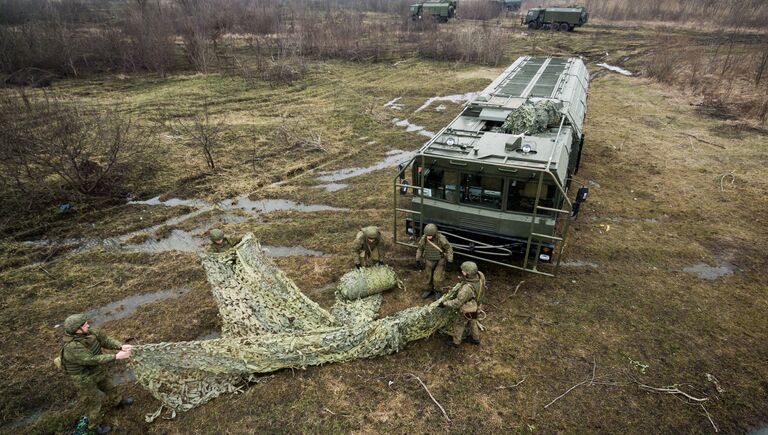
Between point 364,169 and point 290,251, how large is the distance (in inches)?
205

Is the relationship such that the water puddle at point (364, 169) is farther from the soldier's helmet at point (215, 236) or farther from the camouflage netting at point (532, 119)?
the soldier's helmet at point (215, 236)

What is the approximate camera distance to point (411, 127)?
18000mm

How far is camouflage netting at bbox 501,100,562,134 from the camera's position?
8438 millimetres

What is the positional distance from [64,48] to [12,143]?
64.2 ft

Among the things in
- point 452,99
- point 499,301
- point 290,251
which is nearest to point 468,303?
point 499,301

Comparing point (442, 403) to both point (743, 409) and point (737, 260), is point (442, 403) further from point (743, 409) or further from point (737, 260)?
point (737, 260)

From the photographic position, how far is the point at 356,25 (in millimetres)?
36906

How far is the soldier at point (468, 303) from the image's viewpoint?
627 centimetres

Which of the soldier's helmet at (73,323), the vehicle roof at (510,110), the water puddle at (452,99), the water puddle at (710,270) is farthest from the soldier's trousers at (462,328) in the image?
the water puddle at (452,99)

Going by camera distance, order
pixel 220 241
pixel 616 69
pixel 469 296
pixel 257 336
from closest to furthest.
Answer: pixel 257 336 < pixel 469 296 < pixel 220 241 < pixel 616 69

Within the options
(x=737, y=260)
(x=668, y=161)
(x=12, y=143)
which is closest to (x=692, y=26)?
(x=668, y=161)

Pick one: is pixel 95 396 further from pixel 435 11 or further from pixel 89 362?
pixel 435 11

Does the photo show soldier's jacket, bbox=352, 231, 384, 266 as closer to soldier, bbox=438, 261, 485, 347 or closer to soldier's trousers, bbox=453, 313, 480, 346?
soldier, bbox=438, 261, 485, 347

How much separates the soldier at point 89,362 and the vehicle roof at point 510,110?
5827mm
